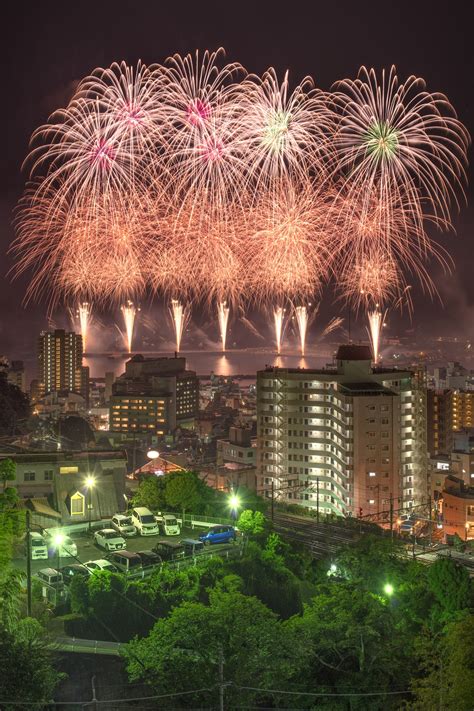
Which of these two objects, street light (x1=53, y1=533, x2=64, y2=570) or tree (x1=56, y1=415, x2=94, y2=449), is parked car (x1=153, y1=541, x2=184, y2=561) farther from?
tree (x1=56, y1=415, x2=94, y2=449)

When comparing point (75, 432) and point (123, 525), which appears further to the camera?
point (75, 432)

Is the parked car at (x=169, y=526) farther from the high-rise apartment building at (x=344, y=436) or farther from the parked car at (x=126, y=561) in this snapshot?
the high-rise apartment building at (x=344, y=436)

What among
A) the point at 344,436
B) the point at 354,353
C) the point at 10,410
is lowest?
the point at 344,436

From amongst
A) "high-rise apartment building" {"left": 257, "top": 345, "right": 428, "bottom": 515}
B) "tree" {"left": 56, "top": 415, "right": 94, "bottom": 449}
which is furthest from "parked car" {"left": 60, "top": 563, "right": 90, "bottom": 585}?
"tree" {"left": 56, "top": 415, "right": 94, "bottom": 449}

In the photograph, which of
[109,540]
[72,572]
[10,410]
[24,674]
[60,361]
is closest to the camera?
[24,674]

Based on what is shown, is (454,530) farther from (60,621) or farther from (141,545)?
(60,621)

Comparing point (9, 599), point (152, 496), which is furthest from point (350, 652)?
point (152, 496)

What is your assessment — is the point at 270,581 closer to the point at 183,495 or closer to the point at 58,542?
the point at 58,542
